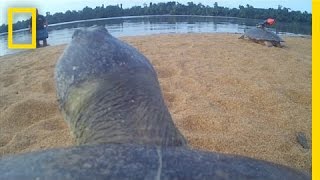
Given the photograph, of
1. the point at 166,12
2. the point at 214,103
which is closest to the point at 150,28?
the point at 166,12

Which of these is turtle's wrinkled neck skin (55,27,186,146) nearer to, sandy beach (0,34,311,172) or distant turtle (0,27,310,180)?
distant turtle (0,27,310,180)

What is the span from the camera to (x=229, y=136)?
2869mm

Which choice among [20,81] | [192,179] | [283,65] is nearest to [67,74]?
[192,179]

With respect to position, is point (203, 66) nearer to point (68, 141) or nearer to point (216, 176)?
point (68, 141)

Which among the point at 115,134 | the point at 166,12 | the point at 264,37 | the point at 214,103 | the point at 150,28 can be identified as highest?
the point at 166,12

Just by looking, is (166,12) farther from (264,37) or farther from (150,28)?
(264,37)

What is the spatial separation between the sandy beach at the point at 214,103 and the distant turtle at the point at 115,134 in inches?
19.2

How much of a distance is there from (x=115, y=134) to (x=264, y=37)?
7327mm

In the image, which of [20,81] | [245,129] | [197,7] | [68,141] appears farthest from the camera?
[197,7]

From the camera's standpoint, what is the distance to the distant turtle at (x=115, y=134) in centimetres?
89

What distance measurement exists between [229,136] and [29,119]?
182cm

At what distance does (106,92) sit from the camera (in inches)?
66.1

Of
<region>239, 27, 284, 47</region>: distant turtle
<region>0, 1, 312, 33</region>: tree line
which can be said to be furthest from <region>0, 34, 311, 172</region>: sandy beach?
<region>0, 1, 312, 33</region>: tree line

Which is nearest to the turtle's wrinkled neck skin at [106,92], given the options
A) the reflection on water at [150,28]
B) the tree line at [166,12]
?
the reflection on water at [150,28]
